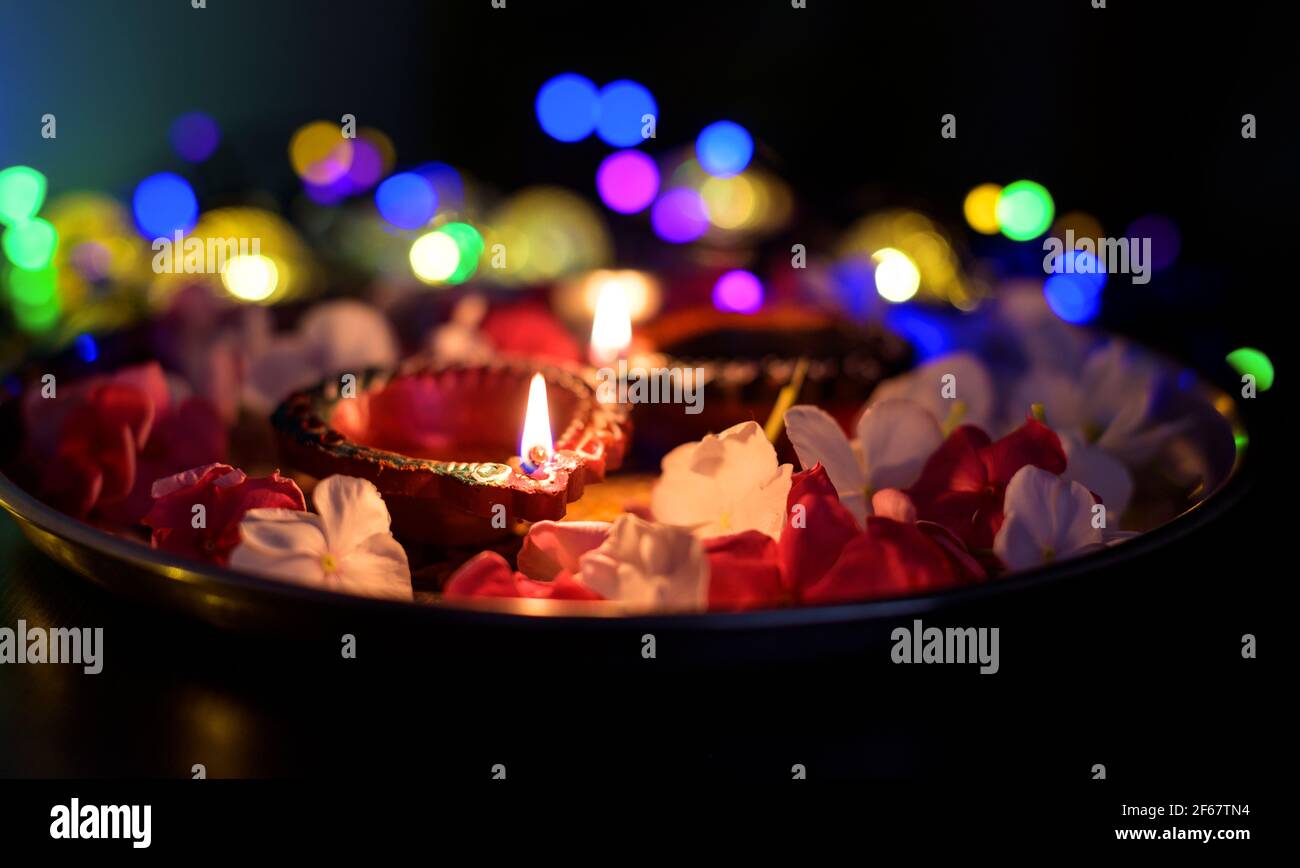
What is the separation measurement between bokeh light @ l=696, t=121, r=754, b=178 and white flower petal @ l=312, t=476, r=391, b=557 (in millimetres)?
1286

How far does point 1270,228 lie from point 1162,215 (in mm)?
177

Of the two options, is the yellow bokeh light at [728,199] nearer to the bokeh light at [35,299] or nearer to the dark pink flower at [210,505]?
the bokeh light at [35,299]

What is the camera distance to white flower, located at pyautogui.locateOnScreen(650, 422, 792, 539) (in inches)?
26.6

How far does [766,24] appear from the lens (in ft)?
6.44

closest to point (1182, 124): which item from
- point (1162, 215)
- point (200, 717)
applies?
point (1162, 215)

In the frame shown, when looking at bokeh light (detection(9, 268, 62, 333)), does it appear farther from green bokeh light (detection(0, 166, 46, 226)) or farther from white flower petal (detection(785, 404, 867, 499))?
white flower petal (detection(785, 404, 867, 499))

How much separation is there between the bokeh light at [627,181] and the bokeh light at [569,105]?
7 cm

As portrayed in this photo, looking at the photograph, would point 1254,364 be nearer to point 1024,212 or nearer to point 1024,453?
point 1024,453

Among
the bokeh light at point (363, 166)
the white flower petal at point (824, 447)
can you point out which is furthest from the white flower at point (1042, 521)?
the bokeh light at point (363, 166)

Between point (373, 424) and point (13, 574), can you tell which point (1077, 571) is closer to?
point (373, 424)

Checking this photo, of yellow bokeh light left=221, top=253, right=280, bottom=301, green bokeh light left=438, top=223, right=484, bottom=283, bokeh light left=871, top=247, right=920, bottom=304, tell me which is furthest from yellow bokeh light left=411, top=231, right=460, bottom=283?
bokeh light left=871, top=247, right=920, bottom=304

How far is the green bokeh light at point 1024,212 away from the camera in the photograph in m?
1.65

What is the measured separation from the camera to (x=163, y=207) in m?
1.70
